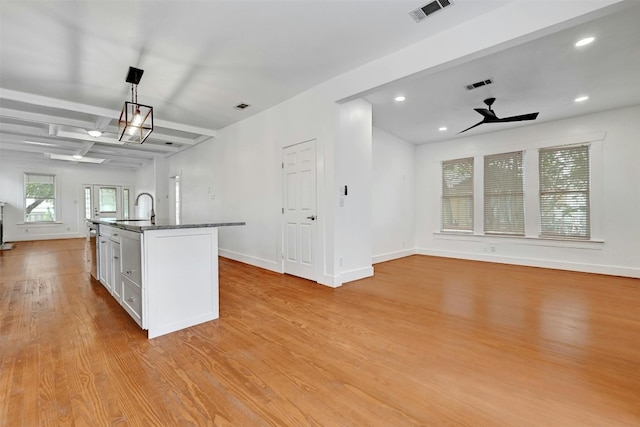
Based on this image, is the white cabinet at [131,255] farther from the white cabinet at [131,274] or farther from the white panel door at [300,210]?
the white panel door at [300,210]

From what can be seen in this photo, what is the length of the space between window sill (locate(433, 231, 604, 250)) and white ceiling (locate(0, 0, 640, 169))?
7.38ft

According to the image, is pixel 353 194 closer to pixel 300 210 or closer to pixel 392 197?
pixel 300 210

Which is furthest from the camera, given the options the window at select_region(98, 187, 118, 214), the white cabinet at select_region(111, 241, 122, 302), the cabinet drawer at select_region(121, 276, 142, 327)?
the window at select_region(98, 187, 118, 214)

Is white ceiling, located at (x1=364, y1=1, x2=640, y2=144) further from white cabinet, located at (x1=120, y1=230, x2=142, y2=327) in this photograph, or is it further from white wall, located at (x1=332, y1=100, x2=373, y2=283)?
white cabinet, located at (x1=120, y1=230, x2=142, y2=327)

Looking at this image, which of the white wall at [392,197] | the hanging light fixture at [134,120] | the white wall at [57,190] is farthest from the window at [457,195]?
the white wall at [57,190]

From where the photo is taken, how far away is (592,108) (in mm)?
4586

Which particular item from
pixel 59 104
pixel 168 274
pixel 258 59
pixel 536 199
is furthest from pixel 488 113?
pixel 59 104

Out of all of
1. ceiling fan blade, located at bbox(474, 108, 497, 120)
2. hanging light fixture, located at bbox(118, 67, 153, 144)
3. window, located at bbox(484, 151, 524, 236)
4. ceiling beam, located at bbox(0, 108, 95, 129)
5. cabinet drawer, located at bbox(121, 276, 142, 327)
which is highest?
ceiling beam, located at bbox(0, 108, 95, 129)

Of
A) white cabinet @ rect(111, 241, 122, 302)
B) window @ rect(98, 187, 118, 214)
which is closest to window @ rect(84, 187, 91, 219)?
window @ rect(98, 187, 118, 214)

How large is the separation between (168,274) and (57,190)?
10.8m

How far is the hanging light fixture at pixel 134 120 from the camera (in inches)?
126

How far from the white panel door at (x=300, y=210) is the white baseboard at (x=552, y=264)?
3859 mm

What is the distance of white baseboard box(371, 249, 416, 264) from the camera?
570 centimetres

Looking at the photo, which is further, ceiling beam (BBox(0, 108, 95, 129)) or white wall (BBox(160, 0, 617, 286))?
ceiling beam (BBox(0, 108, 95, 129))
